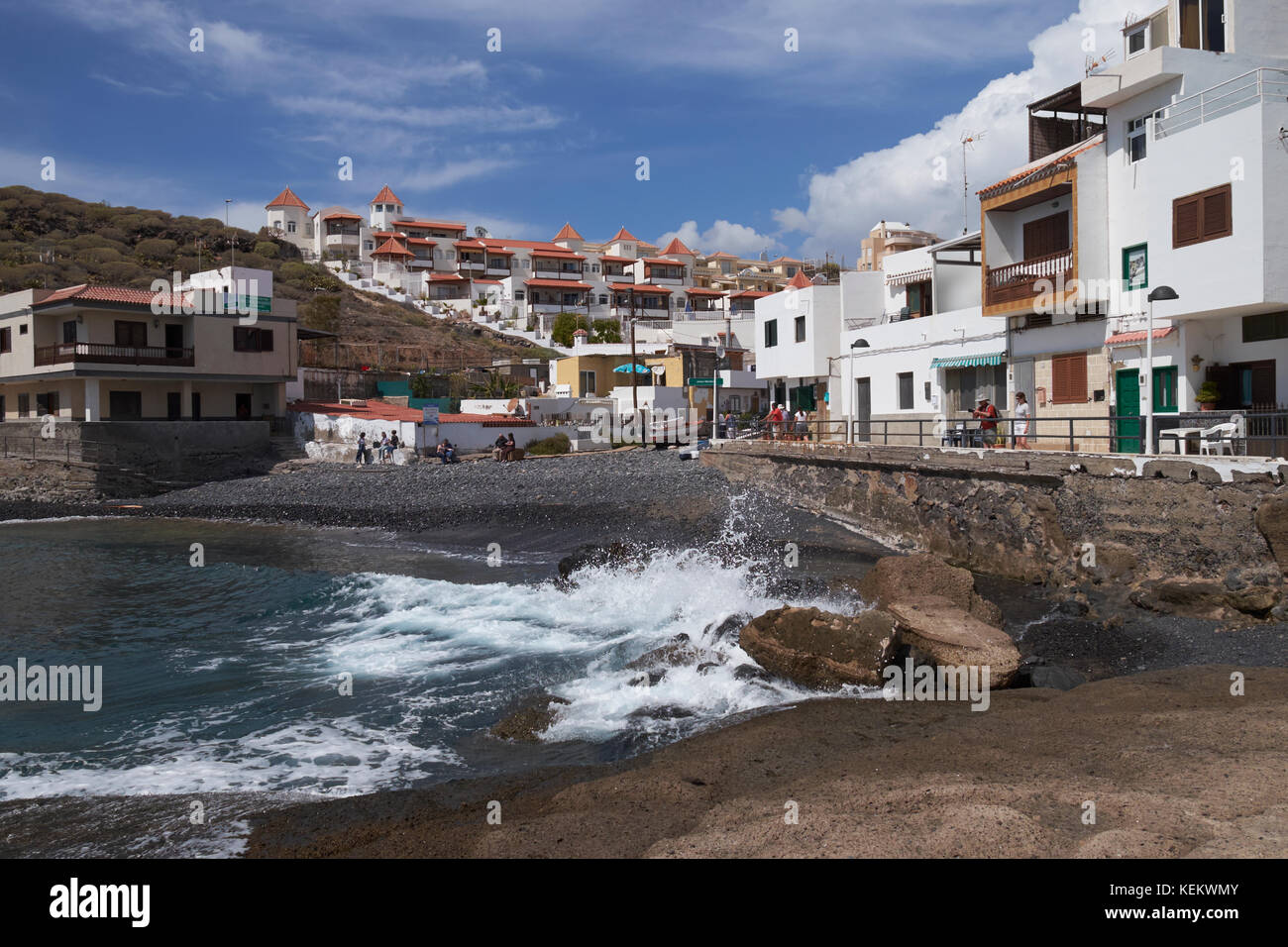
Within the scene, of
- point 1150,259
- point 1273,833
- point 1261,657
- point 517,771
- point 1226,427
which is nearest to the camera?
point 1273,833

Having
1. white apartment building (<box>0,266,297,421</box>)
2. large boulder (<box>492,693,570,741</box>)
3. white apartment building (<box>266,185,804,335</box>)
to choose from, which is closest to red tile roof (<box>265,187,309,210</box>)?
white apartment building (<box>266,185,804,335</box>)

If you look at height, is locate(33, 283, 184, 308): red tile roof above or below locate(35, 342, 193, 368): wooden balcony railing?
above

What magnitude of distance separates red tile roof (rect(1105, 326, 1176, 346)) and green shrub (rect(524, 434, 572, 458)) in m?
27.5

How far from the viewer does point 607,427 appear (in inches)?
1897

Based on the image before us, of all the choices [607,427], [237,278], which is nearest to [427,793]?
[607,427]

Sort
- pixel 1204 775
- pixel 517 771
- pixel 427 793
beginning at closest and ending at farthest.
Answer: pixel 1204 775
pixel 427 793
pixel 517 771

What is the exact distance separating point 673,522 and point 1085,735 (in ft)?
63.1

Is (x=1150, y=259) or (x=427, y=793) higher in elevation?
(x=1150, y=259)

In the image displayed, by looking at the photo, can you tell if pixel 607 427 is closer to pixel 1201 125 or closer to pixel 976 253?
pixel 976 253

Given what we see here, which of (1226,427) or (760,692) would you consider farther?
(1226,427)

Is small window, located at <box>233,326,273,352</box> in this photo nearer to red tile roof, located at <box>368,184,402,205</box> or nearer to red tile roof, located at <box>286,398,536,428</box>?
red tile roof, located at <box>286,398,536,428</box>

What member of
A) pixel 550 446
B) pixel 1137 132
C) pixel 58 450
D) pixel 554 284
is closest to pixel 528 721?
pixel 1137 132

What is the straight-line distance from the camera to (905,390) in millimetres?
32156

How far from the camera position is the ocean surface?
909cm
